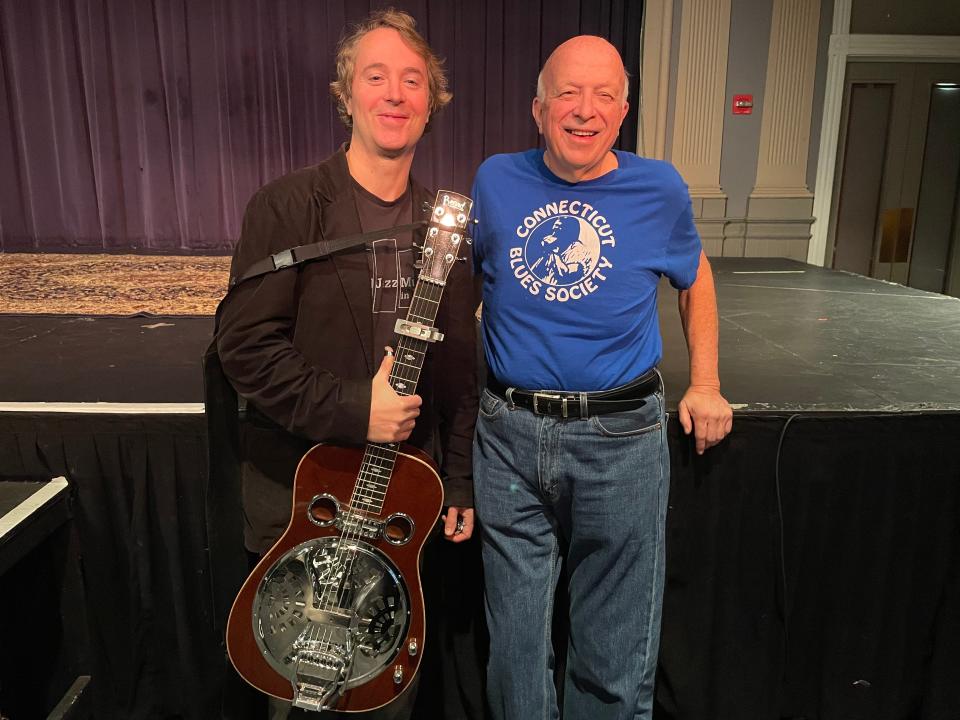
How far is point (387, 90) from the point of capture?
3.38 feet

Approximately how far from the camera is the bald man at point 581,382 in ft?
3.57

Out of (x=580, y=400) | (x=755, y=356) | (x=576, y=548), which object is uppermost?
(x=580, y=400)

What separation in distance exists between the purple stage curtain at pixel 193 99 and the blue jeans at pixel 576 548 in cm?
492

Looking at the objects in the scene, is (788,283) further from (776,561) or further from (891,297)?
(776,561)

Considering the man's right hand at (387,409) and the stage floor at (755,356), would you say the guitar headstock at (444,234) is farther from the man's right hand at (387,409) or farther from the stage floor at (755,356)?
the stage floor at (755,356)

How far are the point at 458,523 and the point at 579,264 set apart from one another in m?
0.50

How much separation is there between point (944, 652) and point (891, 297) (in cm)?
189

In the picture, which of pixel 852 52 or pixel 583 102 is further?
pixel 852 52

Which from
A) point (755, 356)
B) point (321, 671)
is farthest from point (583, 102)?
point (755, 356)

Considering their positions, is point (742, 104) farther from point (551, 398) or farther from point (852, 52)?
point (551, 398)

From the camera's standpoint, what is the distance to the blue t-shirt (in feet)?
3.57

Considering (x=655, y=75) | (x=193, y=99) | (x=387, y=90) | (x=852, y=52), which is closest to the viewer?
(x=387, y=90)

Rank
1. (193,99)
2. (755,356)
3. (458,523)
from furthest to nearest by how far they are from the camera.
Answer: (193,99), (755,356), (458,523)

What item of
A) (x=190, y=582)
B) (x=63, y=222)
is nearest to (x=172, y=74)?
(x=63, y=222)
